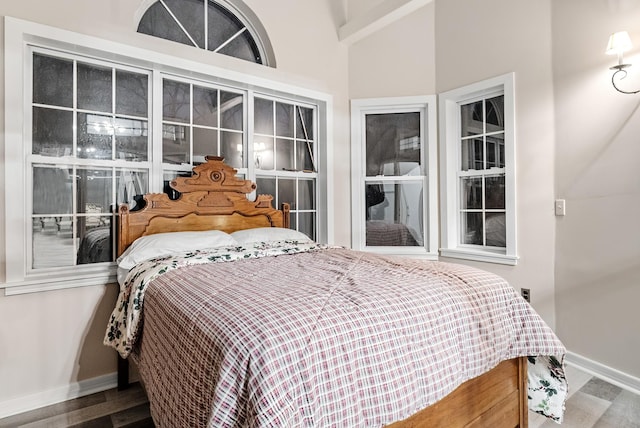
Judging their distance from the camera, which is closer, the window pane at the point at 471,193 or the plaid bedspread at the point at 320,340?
the plaid bedspread at the point at 320,340

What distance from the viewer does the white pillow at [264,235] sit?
262 cm

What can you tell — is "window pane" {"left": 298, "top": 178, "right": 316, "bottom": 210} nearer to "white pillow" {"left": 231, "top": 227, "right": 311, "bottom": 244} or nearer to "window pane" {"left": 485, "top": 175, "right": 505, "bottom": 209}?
"white pillow" {"left": 231, "top": 227, "right": 311, "bottom": 244}

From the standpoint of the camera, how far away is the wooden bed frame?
1.41 m

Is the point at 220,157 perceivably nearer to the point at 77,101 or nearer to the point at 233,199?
the point at 233,199

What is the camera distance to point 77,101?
232 centimetres

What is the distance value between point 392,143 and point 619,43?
1975 millimetres

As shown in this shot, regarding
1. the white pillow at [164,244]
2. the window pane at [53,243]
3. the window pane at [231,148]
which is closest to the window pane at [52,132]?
the window pane at [53,243]

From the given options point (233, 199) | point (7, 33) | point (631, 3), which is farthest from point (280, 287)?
point (631, 3)

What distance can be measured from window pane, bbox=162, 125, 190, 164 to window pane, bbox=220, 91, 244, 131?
1.16ft

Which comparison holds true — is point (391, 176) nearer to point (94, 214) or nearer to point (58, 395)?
point (94, 214)

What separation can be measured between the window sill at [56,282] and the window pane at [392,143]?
2608 mm

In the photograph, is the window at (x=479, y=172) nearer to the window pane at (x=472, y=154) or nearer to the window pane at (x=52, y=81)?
the window pane at (x=472, y=154)

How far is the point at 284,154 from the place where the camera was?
339 cm

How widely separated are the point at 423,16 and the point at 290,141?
1894 mm
